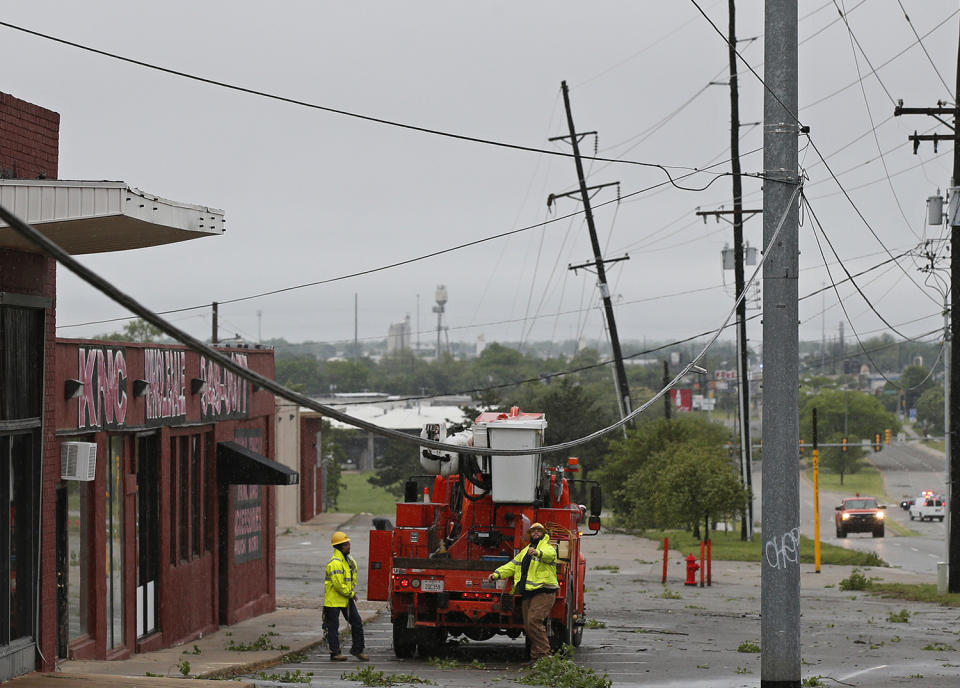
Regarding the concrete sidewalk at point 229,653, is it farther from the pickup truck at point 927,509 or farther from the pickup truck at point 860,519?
the pickup truck at point 927,509

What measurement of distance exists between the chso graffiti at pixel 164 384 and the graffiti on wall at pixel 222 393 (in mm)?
896

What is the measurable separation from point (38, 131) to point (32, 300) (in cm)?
169

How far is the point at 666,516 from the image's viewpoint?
40.1 metres

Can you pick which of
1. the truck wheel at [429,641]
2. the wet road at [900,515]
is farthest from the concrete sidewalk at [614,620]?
the wet road at [900,515]

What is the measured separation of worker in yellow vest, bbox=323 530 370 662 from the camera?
16438 millimetres

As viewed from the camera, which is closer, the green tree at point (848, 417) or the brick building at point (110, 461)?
the brick building at point (110, 461)

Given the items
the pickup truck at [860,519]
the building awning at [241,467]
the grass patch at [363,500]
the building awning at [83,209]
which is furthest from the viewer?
the grass patch at [363,500]

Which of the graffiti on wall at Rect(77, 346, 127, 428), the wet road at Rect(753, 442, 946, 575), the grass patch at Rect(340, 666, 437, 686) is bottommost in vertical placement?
the wet road at Rect(753, 442, 946, 575)

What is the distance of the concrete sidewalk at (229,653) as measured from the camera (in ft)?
41.2

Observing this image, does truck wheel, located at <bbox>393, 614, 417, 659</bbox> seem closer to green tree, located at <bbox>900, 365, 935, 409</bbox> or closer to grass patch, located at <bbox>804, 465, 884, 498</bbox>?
grass patch, located at <bbox>804, 465, 884, 498</bbox>

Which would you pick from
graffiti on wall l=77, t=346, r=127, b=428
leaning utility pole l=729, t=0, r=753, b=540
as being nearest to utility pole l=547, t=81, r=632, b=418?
leaning utility pole l=729, t=0, r=753, b=540

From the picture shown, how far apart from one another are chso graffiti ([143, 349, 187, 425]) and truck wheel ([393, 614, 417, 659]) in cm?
431

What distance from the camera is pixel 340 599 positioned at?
16.5m

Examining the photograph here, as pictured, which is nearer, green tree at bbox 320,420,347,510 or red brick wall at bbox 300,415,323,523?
red brick wall at bbox 300,415,323,523
